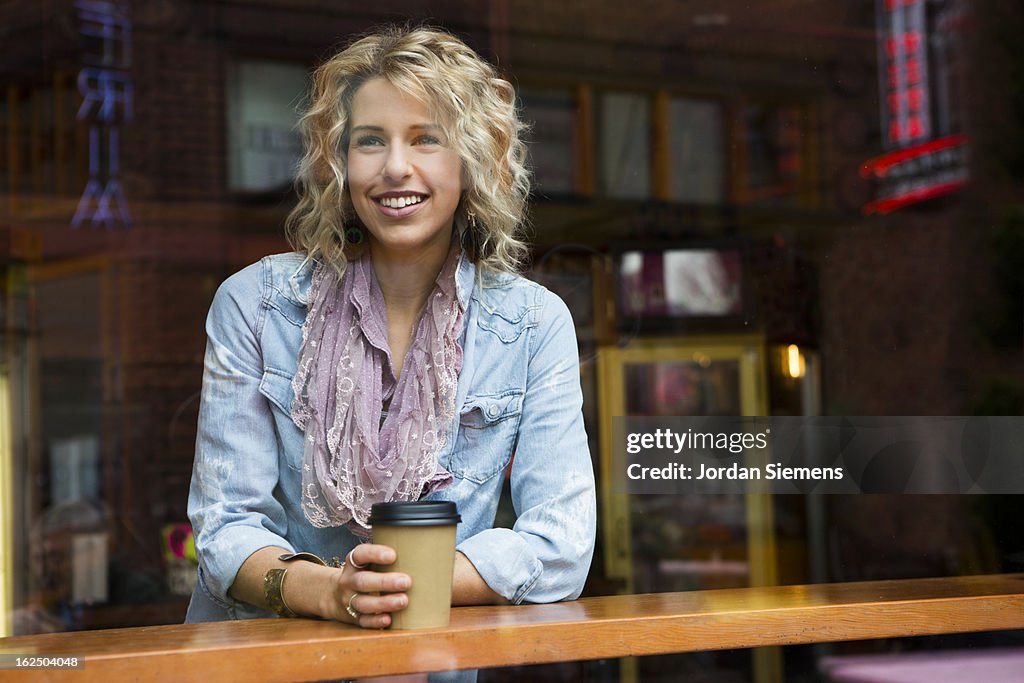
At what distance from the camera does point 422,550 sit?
125cm

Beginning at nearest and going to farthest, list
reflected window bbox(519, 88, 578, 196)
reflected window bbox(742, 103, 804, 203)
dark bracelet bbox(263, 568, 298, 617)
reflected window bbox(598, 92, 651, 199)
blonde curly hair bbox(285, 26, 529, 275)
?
dark bracelet bbox(263, 568, 298, 617), blonde curly hair bbox(285, 26, 529, 275), reflected window bbox(519, 88, 578, 196), reflected window bbox(598, 92, 651, 199), reflected window bbox(742, 103, 804, 203)

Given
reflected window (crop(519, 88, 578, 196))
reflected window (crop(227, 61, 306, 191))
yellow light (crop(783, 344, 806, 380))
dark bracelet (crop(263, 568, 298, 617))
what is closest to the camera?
dark bracelet (crop(263, 568, 298, 617))

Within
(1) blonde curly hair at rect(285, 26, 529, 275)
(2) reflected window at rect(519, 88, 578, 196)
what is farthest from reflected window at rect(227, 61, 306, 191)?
(1) blonde curly hair at rect(285, 26, 529, 275)

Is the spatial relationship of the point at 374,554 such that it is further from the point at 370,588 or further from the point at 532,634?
the point at 532,634

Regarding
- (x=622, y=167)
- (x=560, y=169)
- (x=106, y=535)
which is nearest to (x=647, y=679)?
(x=560, y=169)

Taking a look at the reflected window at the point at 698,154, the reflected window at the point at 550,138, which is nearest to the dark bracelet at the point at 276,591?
the reflected window at the point at 550,138

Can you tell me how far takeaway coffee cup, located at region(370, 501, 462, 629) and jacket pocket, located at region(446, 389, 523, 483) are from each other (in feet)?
1.02

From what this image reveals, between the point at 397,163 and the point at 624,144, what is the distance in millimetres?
3570

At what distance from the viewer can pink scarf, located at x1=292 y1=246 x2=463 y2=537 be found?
1.52 m

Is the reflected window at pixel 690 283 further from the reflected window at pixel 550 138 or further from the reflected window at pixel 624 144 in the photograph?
the reflected window at pixel 550 138

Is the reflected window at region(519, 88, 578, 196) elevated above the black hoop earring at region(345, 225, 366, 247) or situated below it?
above

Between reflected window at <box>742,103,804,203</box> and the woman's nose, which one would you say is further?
reflected window at <box>742,103,804,203</box>

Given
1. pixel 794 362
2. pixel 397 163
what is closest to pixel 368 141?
pixel 397 163

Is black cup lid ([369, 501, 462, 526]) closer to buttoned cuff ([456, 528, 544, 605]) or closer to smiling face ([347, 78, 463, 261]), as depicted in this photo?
buttoned cuff ([456, 528, 544, 605])
